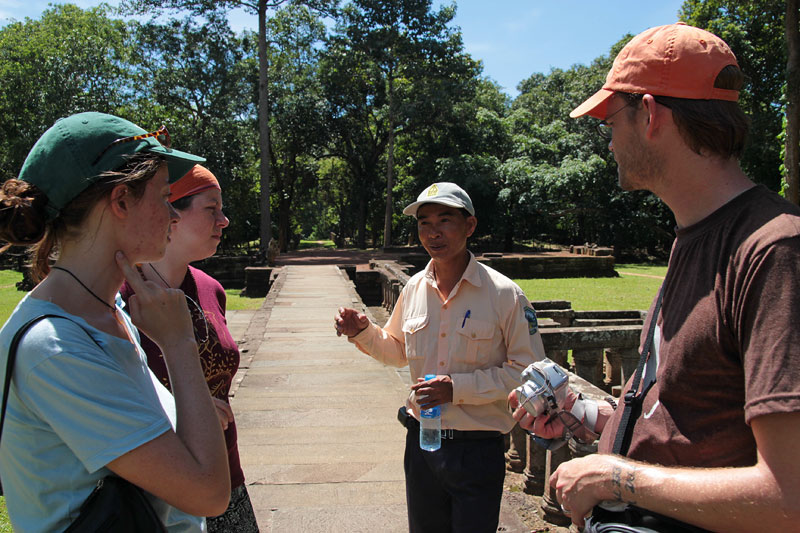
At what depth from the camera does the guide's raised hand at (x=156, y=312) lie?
137cm

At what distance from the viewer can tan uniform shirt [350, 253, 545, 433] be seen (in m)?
2.36

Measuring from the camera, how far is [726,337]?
1188 millimetres

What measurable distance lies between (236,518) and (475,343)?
1.15 meters

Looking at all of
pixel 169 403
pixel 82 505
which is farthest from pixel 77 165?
pixel 82 505

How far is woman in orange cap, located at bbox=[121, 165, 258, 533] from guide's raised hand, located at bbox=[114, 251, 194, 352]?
71 centimetres

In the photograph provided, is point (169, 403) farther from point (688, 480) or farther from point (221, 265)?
point (221, 265)

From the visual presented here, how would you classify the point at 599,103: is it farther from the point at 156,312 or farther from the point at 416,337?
the point at 416,337

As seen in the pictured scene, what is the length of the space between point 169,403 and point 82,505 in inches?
14.1

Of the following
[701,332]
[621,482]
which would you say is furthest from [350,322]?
[701,332]

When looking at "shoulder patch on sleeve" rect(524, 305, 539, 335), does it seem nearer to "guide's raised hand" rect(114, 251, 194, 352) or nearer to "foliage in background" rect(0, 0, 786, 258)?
"guide's raised hand" rect(114, 251, 194, 352)

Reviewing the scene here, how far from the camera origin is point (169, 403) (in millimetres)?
1516

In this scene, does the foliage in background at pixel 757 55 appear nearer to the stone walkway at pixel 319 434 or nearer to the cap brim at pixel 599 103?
the stone walkway at pixel 319 434

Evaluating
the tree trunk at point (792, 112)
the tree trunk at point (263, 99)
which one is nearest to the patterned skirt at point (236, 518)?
the tree trunk at point (792, 112)

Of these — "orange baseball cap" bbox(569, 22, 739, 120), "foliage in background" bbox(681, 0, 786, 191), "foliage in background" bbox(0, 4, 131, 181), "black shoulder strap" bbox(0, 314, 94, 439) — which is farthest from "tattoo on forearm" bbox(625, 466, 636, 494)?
"foliage in background" bbox(0, 4, 131, 181)
